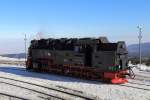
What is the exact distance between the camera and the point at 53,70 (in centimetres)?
2634

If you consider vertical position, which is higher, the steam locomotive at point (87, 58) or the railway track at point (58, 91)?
the steam locomotive at point (87, 58)

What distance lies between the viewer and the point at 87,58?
2286cm

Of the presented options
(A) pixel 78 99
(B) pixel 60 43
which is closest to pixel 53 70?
(B) pixel 60 43

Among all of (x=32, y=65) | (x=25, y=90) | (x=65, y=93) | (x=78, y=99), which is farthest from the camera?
(x=32, y=65)

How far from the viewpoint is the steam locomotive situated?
829 inches

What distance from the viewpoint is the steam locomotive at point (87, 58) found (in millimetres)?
21047

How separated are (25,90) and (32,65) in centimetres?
1099

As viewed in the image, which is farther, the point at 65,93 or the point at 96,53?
the point at 96,53

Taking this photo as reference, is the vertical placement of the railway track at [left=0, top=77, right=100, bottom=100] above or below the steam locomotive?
below

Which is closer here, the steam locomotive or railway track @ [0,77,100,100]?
railway track @ [0,77,100,100]

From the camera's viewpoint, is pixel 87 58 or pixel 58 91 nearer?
pixel 58 91

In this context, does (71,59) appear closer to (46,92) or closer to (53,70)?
(53,70)

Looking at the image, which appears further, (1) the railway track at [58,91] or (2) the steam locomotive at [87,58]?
(2) the steam locomotive at [87,58]

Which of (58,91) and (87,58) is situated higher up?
(87,58)
